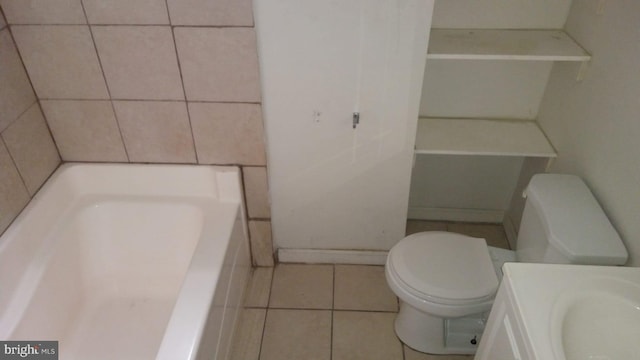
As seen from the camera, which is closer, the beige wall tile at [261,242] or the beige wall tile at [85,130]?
the beige wall tile at [85,130]

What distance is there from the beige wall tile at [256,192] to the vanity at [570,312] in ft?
3.14

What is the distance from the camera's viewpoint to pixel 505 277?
3.67ft

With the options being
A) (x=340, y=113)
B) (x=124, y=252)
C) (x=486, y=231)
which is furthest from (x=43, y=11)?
(x=486, y=231)

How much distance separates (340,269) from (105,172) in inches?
41.4

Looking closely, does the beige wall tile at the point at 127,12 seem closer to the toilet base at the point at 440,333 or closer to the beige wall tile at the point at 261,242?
A: the beige wall tile at the point at 261,242

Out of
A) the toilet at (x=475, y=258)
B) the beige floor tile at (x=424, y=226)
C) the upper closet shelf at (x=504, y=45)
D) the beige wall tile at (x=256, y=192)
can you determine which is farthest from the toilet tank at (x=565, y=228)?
the beige wall tile at (x=256, y=192)

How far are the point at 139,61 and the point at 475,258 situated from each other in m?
1.32

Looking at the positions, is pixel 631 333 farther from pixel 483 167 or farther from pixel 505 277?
pixel 483 167

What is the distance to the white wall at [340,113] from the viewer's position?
143 centimetres

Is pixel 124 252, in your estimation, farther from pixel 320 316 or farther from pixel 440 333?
pixel 440 333

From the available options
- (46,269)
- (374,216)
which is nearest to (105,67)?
(46,269)

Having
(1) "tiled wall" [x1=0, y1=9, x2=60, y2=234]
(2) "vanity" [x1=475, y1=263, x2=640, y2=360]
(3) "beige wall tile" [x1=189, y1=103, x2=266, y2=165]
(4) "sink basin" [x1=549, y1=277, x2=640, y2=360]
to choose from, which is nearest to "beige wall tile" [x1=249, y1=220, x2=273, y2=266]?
(3) "beige wall tile" [x1=189, y1=103, x2=266, y2=165]

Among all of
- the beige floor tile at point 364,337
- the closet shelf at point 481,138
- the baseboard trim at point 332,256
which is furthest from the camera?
the baseboard trim at point 332,256

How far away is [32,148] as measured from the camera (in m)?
1.58
